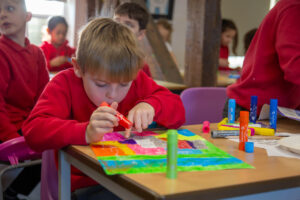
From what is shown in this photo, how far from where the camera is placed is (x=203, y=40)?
278 centimetres

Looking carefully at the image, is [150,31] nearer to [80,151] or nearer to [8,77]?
[8,77]

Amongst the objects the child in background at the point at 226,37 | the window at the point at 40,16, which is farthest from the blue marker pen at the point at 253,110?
the child in background at the point at 226,37

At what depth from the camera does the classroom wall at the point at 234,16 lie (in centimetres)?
592

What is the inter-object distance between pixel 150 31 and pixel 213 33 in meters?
0.68

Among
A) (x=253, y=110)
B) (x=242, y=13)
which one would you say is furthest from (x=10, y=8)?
(x=242, y=13)

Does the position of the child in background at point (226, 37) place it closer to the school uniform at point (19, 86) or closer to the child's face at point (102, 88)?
the school uniform at point (19, 86)

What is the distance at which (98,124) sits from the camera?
3.11 feet

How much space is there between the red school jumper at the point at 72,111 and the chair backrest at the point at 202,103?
43 centimetres

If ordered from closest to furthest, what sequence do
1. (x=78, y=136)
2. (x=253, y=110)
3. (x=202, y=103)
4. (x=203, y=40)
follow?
1. (x=78, y=136)
2. (x=253, y=110)
3. (x=202, y=103)
4. (x=203, y=40)

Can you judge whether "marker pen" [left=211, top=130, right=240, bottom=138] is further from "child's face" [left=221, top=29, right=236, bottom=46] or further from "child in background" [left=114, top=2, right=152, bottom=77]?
"child's face" [left=221, top=29, right=236, bottom=46]

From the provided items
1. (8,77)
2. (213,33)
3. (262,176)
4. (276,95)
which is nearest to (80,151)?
(262,176)

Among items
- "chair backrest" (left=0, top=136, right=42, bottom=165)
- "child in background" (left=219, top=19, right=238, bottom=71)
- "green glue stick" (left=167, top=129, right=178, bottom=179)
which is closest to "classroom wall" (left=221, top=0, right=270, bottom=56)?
"child in background" (left=219, top=19, right=238, bottom=71)

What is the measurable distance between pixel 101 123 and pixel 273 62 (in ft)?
2.80

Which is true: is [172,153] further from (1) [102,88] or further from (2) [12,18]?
(2) [12,18]
